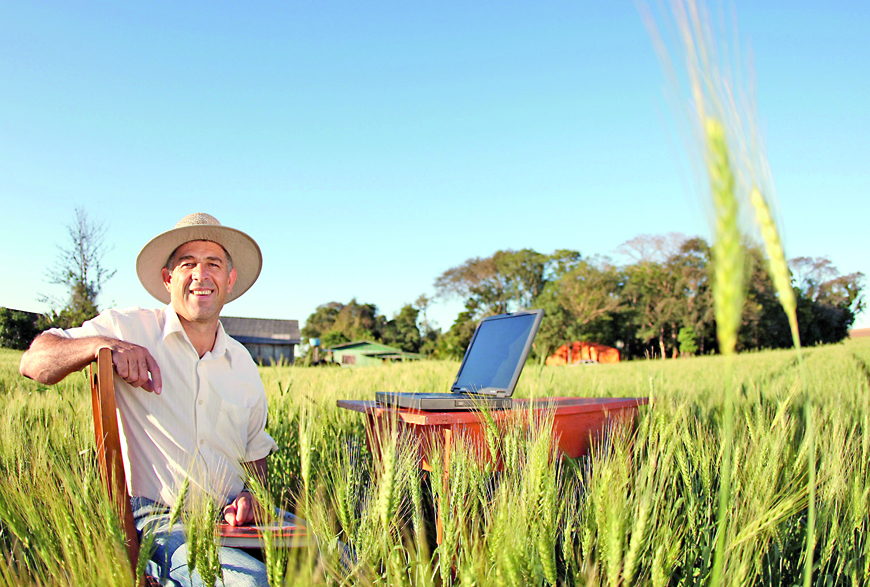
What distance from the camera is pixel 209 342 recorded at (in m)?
2.20

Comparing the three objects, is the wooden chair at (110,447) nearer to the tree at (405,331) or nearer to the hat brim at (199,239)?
the hat brim at (199,239)

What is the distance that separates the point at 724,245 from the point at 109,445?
1.50 meters

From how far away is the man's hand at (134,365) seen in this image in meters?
1.55

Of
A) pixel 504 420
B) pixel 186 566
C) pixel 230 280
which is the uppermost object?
pixel 230 280

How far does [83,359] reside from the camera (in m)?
1.64

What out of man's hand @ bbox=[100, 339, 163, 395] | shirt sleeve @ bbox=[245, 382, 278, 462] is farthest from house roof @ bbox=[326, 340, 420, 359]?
man's hand @ bbox=[100, 339, 163, 395]

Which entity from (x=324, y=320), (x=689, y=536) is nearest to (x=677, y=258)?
(x=689, y=536)

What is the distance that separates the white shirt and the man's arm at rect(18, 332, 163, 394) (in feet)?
0.39

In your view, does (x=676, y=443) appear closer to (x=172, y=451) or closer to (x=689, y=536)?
(x=689, y=536)

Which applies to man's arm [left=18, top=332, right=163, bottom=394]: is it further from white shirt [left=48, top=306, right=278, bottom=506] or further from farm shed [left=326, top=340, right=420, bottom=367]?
farm shed [left=326, top=340, right=420, bottom=367]

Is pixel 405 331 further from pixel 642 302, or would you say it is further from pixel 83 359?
pixel 83 359

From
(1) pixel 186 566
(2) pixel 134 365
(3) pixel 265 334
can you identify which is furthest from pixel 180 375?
(3) pixel 265 334

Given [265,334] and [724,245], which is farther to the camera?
[265,334]

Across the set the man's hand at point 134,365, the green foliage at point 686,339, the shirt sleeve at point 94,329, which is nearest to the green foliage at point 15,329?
the shirt sleeve at point 94,329
